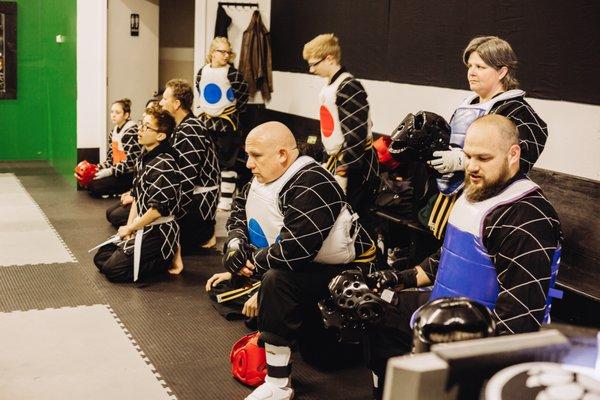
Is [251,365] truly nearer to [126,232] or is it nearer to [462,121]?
[462,121]

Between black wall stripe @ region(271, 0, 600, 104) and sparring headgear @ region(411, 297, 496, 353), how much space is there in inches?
116

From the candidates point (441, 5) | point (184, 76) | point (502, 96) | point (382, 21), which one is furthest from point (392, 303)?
point (184, 76)

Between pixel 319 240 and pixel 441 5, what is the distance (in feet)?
8.69

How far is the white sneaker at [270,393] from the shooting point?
10.6 ft

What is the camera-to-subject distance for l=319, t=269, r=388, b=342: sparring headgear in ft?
9.45

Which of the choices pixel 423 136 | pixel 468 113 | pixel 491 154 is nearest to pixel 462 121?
pixel 468 113

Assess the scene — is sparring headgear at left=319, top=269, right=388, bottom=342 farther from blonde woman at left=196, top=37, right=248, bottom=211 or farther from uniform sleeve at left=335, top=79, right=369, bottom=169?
blonde woman at left=196, top=37, right=248, bottom=211

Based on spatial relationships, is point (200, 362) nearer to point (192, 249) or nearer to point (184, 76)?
point (192, 249)

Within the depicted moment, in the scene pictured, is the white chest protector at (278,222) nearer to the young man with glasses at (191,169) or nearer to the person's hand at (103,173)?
the young man with glasses at (191,169)

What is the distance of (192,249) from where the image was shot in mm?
5844

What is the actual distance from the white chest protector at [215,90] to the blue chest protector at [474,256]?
4478 millimetres

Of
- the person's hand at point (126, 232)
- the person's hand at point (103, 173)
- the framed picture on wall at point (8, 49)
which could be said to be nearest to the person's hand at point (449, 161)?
the person's hand at point (126, 232)

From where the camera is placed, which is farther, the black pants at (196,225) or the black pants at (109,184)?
the black pants at (109,184)

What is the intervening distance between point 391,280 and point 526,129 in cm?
93
